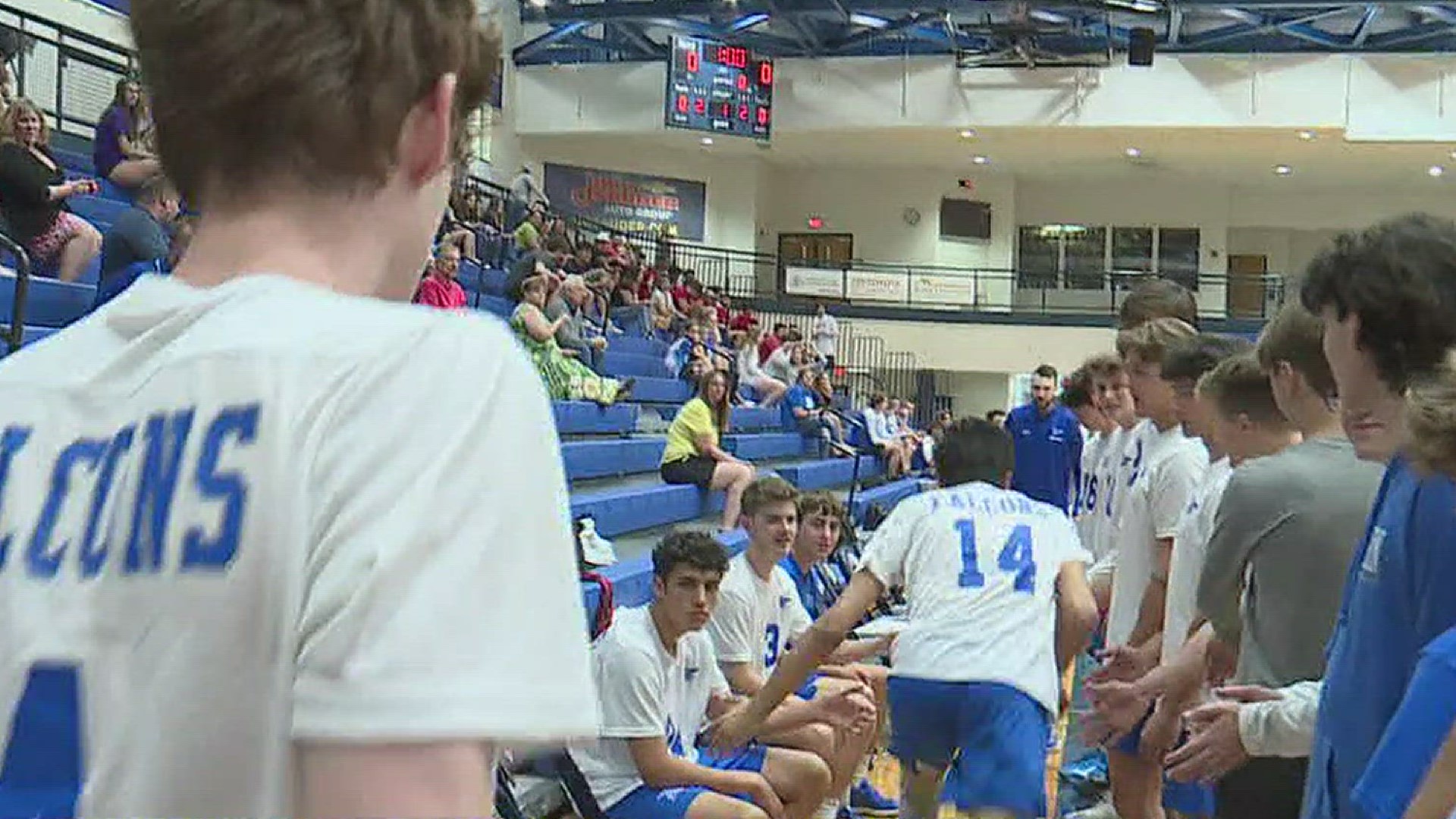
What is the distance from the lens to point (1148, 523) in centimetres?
470

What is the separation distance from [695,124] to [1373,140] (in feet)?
29.7

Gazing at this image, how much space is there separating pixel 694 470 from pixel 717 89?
12.4 m

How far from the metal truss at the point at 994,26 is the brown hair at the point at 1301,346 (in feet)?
54.7

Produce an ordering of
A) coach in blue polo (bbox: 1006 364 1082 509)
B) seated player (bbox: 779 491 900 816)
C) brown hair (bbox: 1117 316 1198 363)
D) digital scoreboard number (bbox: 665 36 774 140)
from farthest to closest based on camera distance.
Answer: digital scoreboard number (bbox: 665 36 774 140) < coach in blue polo (bbox: 1006 364 1082 509) < seated player (bbox: 779 491 900 816) < brown hair (bbox: 1117 316 1198 363)

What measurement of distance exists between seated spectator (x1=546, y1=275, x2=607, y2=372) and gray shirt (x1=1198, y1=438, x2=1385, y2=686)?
25.6 feet

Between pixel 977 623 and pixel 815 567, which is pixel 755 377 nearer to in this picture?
pixel 815 567

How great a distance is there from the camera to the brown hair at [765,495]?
5430 mm

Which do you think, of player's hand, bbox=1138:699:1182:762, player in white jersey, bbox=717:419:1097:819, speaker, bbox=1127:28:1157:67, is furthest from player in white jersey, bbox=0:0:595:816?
speaker, bbox=1127:28:1157:67

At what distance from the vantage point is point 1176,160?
24.5 meters

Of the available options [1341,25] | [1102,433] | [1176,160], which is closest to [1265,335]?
[1102,433]

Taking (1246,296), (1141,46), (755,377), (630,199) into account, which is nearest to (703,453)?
(755,377)

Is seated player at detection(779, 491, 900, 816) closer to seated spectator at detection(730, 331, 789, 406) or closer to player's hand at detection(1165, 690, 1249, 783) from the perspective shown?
player's hand at detection(1165, 690, 1249, 783)

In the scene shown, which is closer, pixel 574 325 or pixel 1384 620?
pixel 1384 620

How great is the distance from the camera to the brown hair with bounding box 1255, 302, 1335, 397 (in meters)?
2.75
